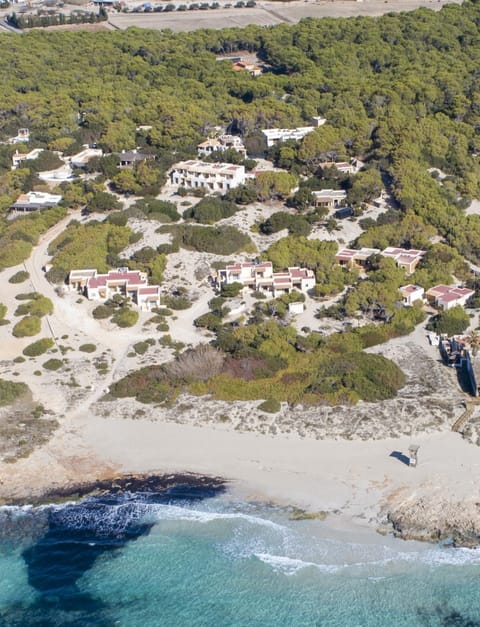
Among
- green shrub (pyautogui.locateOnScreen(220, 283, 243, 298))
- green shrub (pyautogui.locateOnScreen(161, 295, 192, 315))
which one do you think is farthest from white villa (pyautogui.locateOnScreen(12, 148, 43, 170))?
green shrub (pyautogui.locateOnScreen(220, 283, 243, 298))

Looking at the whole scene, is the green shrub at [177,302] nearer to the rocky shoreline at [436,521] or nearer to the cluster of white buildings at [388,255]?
the cluster of white buildings at [388,255]

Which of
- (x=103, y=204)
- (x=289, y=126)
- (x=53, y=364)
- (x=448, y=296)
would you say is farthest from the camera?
(x=289, y=126)

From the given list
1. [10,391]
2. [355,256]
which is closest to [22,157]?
[355,256]

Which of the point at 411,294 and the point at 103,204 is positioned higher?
the point at 103,204

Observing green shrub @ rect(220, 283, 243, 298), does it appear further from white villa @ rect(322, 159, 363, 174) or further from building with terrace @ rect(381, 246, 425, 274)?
white villa @ rect(322, 159, 363, 174)

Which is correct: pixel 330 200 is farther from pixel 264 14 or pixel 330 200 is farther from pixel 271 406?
pixel 264 14

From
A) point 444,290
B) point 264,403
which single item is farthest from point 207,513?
point 444,290
